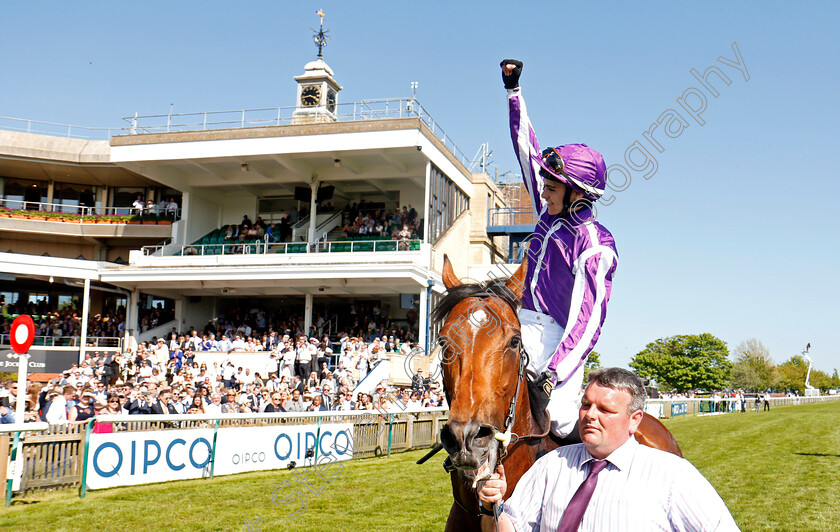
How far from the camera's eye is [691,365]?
6481 cm

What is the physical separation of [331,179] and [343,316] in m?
5.15

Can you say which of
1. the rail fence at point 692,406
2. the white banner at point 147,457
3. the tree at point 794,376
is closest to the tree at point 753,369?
the tree at point 794,376

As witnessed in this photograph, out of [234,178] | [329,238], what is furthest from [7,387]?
[234,178]

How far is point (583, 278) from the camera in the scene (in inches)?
104

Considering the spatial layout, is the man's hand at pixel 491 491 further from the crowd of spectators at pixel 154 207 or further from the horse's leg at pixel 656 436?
the crowd of spectators at pixel 154 207

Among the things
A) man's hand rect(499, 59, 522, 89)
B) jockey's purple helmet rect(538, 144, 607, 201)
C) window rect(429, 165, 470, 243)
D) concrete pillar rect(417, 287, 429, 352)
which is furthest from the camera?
window rect(429, 165, 470, 243)

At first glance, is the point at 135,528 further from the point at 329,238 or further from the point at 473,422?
the point at 329,238

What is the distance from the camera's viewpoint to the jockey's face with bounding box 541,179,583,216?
2.81 metres

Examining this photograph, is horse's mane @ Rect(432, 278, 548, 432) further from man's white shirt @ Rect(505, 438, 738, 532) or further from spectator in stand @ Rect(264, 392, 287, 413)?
spectator in stand @ Rect(264, 392, 287, 413)

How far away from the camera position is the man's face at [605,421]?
192 centimetres

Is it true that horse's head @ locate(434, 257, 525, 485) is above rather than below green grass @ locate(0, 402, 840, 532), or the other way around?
above

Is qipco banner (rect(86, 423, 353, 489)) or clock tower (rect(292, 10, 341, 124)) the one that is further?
clock tower (rect(292, 10, 341, 124))

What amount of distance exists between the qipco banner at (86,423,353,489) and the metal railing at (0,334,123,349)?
16227 mm

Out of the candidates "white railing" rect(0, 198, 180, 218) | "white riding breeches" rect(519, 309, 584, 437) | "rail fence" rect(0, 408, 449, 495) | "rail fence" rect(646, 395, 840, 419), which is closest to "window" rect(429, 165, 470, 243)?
"rail fence" rect(646, 395, 840, 419)
